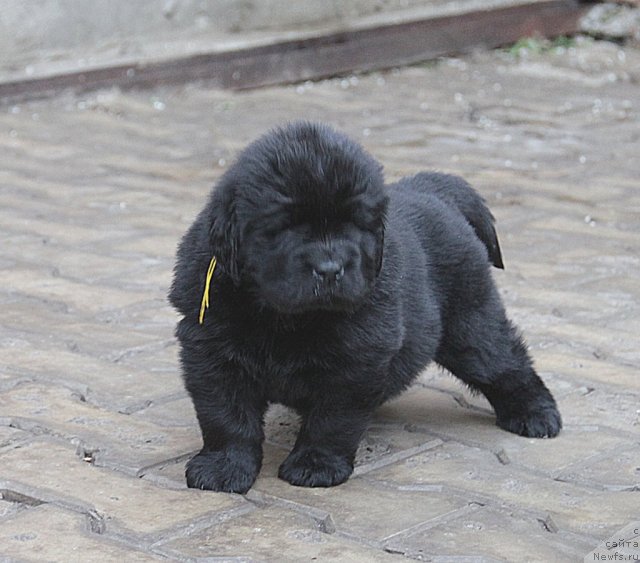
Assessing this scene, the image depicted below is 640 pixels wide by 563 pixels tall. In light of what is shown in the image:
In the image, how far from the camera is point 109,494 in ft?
10.2

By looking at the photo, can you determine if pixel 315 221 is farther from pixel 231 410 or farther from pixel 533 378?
pixel 533 378

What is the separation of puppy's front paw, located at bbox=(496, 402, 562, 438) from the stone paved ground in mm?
36

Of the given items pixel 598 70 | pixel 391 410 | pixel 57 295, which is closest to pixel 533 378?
pixel 391 410

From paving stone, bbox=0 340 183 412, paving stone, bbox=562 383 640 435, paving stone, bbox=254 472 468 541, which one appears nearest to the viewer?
paving stone, bbox=254 472 468 541

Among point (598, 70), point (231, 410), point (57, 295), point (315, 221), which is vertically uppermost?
point (315, 221)

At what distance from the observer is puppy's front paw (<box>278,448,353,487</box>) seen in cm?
320

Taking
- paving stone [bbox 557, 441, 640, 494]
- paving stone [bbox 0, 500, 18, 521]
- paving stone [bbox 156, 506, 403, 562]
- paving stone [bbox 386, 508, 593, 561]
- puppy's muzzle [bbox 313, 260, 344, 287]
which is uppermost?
puppy's muzzle [bbox 313, 260, 344, 287]

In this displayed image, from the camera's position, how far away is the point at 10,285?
4875 millimetres

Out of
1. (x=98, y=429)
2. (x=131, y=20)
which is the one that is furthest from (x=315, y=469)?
(x=131, y=20)

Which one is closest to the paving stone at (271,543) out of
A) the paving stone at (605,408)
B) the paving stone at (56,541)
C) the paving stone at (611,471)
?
the paving stone at (56,541)

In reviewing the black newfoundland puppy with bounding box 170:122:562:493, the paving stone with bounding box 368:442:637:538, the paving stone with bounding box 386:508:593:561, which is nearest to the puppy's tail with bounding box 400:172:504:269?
the black newfoundland puppy with bounding box 170:122:562:493

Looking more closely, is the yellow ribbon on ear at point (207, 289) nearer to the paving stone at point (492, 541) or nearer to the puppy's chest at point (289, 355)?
the puppy's chest at point (289, 355)

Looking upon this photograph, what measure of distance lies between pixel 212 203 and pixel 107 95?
5.26m

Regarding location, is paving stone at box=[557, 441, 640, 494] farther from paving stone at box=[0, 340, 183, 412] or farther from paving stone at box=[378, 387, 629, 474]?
paving stone at box=[0, 340, 183, 412]
